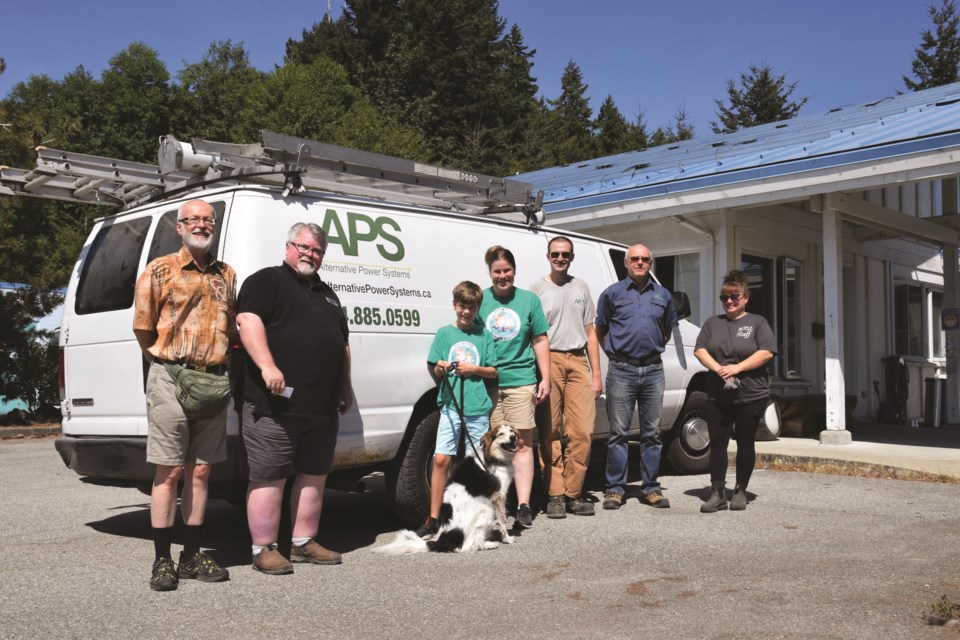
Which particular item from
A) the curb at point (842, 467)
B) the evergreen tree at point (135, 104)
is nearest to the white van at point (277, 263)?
the curb at point (842, 467)

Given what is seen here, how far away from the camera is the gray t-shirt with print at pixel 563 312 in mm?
6508

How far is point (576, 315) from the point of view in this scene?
21.5 ft

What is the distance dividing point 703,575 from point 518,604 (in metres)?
1.15

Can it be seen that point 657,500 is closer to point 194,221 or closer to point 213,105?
point 194,221

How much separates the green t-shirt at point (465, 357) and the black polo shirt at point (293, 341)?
36.1 inches

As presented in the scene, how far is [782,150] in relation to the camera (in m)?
10.7

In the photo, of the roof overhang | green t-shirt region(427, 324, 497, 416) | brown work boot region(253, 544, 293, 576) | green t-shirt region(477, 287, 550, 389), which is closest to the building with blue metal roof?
the roof overhang

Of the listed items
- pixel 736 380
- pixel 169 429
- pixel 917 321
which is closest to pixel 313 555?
pixel 169 429

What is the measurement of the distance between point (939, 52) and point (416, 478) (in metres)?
48.5

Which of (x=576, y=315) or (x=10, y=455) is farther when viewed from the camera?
(x=10, y=455)

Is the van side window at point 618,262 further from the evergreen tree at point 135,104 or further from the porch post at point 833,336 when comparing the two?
the evergreen tree at point 135,104

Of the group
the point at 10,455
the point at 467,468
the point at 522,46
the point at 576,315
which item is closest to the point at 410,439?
the point at 467,468

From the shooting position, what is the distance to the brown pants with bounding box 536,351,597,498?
21.2ft

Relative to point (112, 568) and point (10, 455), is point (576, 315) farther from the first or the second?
point (10, 455)
